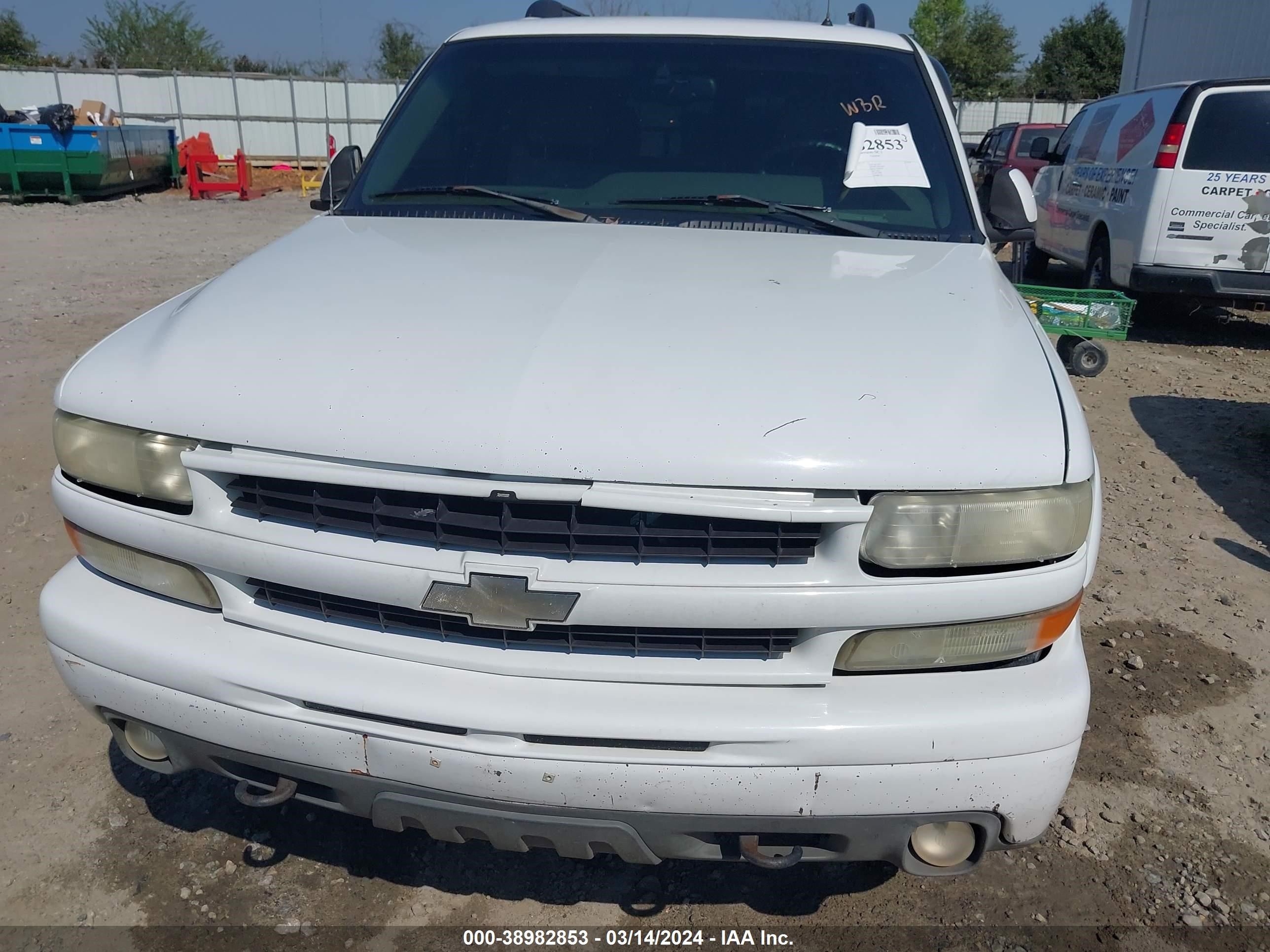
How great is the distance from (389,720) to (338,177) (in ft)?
7.72

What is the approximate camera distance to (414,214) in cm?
298

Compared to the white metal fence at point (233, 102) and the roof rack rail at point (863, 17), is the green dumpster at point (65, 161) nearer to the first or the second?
the white metal fence at point (233, 102)

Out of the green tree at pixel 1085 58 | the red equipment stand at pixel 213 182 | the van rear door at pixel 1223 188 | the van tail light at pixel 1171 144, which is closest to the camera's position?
the van rear door at pixel 1223 188

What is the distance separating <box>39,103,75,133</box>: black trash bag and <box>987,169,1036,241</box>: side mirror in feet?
67.6

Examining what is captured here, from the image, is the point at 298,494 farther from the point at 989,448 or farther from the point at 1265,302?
the point at 1265,302

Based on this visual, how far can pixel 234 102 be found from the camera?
29.1m

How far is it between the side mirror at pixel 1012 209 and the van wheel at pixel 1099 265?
612 cm

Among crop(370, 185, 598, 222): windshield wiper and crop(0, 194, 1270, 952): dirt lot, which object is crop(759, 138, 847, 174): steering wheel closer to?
crop(370, 185, 598, 222): windshield wiper

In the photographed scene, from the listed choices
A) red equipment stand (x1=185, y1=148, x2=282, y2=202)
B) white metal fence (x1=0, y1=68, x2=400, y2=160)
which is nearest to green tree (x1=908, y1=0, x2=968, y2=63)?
white metal fence (x1=0, y1=68, x2=400, y2=160)

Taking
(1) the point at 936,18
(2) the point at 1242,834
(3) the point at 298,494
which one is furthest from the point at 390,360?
(1) the point at 936,18

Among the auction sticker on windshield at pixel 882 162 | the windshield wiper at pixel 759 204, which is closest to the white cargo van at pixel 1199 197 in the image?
the auction sticker on windshield at pixel 882 162

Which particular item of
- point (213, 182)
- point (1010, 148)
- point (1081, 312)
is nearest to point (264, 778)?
point (1081, 312)

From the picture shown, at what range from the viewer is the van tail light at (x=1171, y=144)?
7.93m

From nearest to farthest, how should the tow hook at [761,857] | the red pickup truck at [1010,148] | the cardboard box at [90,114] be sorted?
1. the tow hook at [761,857]
2. the red pickup truck at [1010,148]
3. the cardboard box at [90,114]
